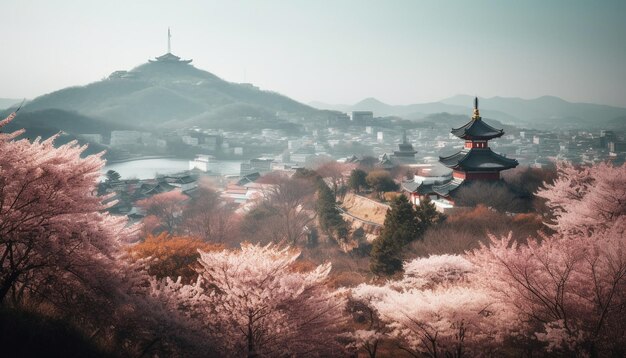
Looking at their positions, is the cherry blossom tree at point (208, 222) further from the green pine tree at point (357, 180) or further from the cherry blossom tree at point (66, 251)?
the cherry blossom tree at point (66, 251)

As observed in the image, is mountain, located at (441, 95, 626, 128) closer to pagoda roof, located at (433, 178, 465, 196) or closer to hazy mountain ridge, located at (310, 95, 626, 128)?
hazy mountain ridge, located at (310, 95, 626, 128)

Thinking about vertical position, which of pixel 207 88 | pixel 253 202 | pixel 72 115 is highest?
pixel 207 88

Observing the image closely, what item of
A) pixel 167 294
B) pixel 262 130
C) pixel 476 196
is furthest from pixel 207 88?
pixel 167 294

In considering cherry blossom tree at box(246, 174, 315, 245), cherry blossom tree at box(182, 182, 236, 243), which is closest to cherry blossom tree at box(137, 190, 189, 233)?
cherry blossom tree at box(182, 182, 236, 243)

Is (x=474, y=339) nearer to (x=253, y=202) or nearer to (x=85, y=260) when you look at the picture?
(x=85, y=260)

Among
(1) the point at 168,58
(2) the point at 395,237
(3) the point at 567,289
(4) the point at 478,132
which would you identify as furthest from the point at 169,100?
(3) the point at 567,289

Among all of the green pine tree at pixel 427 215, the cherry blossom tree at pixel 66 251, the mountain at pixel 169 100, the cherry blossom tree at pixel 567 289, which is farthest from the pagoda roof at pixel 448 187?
the mountain at pixel 169 100
